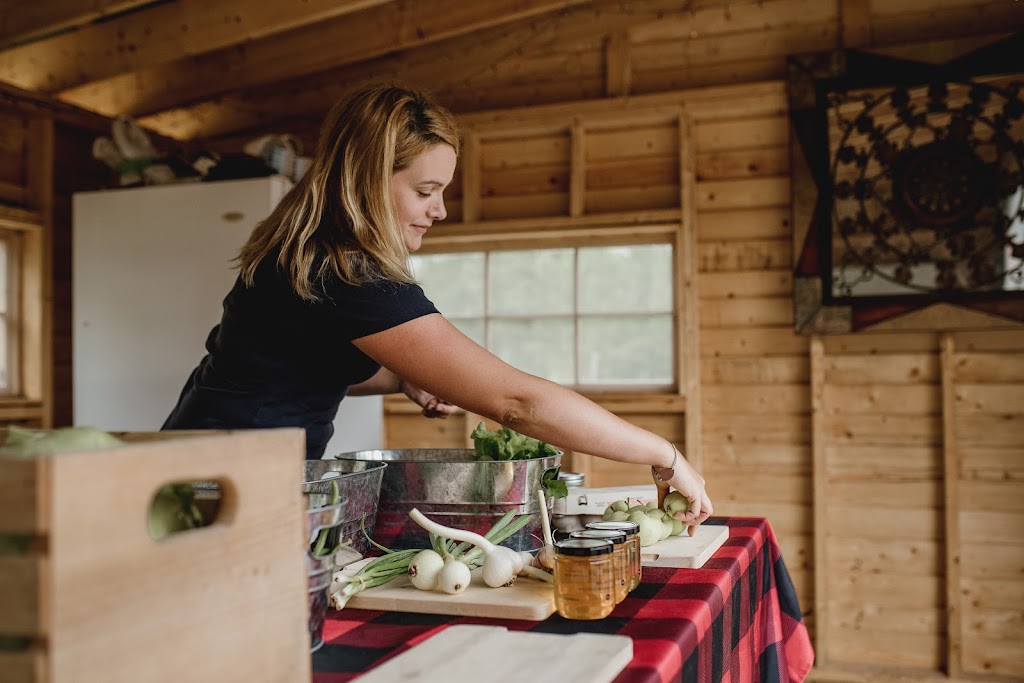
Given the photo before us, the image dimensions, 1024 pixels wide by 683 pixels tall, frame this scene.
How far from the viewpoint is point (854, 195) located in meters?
3.34

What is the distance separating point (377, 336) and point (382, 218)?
0.22m

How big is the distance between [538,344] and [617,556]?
2835mm

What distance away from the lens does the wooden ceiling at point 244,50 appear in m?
3.28

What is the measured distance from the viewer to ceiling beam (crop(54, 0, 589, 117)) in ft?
11.6

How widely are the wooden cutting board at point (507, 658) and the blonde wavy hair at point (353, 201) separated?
570 millimetres

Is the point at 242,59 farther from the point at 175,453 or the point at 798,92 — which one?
the point at 175,453

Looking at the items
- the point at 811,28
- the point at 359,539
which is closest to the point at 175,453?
the point at 359,539

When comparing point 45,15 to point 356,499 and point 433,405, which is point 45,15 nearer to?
point 433,405

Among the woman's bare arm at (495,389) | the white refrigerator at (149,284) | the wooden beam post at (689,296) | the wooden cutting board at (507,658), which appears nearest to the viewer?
the wooden cutting board at (507,658)

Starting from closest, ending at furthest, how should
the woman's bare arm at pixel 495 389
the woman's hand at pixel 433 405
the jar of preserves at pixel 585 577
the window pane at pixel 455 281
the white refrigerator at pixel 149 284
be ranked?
1. the jar of preserves at pixel 585 577
2. the woman's bare arm at pixel 495 389
3. the woman's hand at pixel 433 405
4. the white refrigerator at pixel 149 284
5. the window pane at pixel 455 281

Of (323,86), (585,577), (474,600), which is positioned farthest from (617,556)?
(323,86)

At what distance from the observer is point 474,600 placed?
1062 millimetres

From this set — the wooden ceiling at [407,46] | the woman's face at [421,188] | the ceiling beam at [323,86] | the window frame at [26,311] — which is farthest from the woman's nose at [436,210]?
the window frame at [26,311]

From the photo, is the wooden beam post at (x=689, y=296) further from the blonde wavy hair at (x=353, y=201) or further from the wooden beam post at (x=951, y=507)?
the blonde wavy hair at (x=353, y=201)
